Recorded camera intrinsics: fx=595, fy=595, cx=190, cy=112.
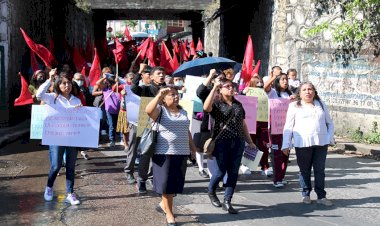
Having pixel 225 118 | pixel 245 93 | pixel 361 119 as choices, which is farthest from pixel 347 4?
pixel 225 118

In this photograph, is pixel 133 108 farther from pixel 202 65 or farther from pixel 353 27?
pixel 353 27

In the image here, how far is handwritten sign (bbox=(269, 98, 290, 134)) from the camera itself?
8.82 m

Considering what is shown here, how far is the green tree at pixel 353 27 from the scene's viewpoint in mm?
13820

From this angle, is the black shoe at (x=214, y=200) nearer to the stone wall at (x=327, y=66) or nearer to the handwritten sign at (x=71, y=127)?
the handwritten sign at (x=71, y=127)

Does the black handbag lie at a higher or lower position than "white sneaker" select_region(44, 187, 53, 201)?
higher

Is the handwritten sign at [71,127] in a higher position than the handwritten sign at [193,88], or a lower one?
lower

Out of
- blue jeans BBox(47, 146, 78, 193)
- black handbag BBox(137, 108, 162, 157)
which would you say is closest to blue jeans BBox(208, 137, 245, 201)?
black handbag BBox(137, 108, 162, 157)

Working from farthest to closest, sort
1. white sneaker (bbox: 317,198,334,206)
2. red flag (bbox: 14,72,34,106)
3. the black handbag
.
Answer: red flag (bbox: 14,72,34,106) → white sneaker (bbox: 317,198,334,206) → the black handbag

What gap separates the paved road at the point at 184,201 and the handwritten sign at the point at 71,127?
79 cm

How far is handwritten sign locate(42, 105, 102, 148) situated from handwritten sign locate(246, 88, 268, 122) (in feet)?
8.66

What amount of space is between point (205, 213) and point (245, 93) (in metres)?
2.81

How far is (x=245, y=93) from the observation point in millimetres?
9367

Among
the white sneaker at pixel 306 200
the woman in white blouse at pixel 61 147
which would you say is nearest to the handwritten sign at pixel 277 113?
the white sneaker at pixel 306 200

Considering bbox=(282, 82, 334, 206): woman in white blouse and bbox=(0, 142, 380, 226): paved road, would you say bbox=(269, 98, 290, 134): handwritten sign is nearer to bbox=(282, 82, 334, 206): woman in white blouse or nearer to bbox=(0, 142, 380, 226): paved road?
bbox=(0, 142, 380, 226): paved road
